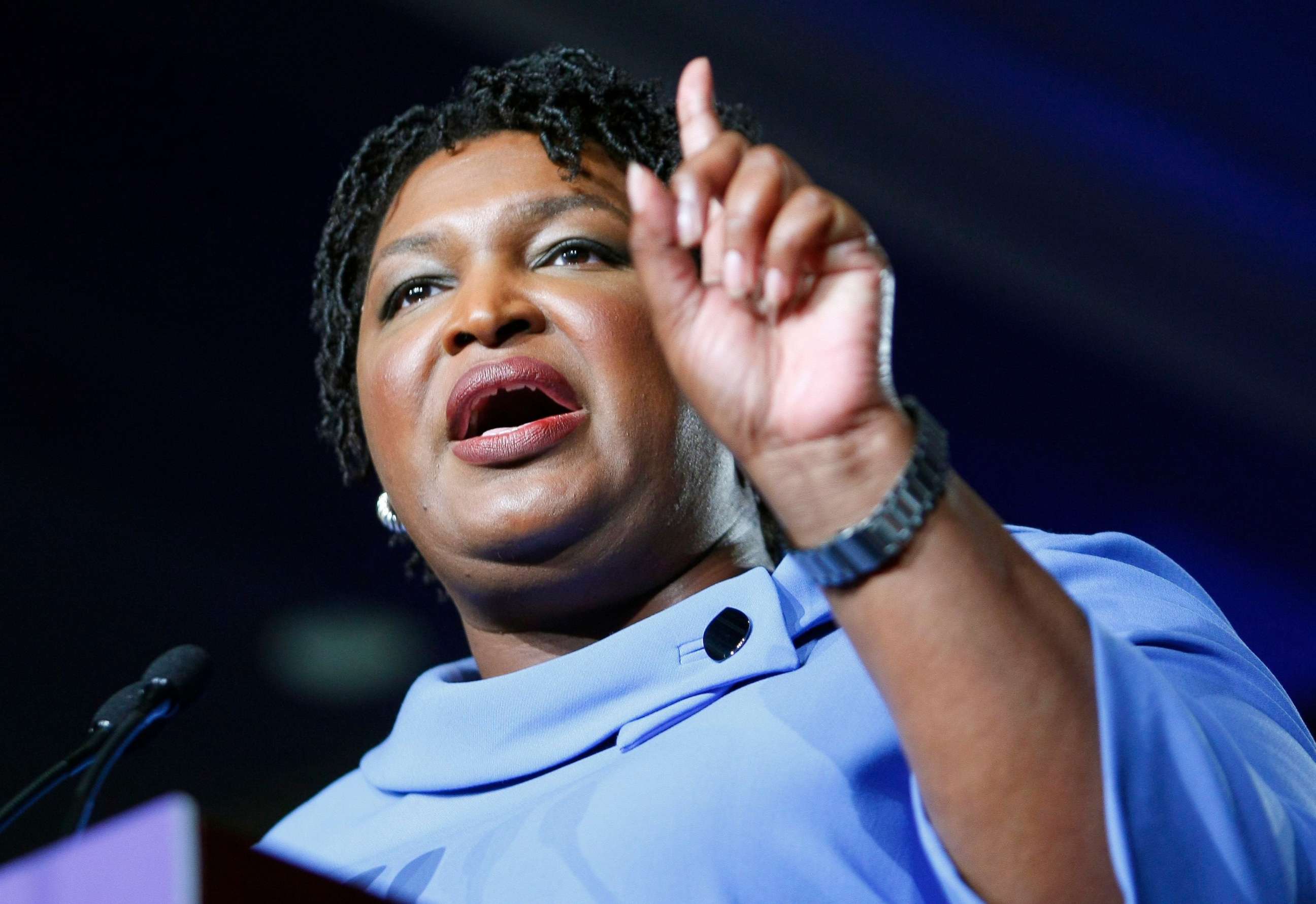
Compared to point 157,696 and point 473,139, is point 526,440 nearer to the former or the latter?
point 157,696

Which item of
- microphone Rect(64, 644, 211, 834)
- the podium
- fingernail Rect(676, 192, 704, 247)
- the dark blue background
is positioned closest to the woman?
fingernail Rect(676, 192, 704, 247)

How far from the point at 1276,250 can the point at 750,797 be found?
188cm

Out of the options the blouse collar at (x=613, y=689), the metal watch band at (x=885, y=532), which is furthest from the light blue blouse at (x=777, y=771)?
the metal watch band at (x=885, y=532)

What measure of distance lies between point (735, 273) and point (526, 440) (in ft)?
2.06

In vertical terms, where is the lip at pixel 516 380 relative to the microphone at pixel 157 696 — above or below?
above

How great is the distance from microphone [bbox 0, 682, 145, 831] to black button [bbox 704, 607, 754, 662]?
0.54 meters

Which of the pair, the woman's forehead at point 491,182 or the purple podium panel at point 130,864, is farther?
the woman's forehead at point 491,182

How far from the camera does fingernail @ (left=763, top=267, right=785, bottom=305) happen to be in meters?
0.87

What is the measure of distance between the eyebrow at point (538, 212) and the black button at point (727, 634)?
0.59 m

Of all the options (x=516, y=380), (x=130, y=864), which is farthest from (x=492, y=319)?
(x=130, y=864)

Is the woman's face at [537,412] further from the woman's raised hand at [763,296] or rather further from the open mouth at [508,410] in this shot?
the woman's raised hand at [763,296]

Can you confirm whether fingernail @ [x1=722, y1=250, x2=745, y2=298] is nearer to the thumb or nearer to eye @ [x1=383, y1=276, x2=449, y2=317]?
the thumb

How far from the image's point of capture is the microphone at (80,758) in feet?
3.65

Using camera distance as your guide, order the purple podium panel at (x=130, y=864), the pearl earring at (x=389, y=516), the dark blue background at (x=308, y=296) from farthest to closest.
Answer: the dark blue background at (x=308, y=296)
the pearl earring at (x=389, y=516)
the purple podium panel at (x=130, y=864)
